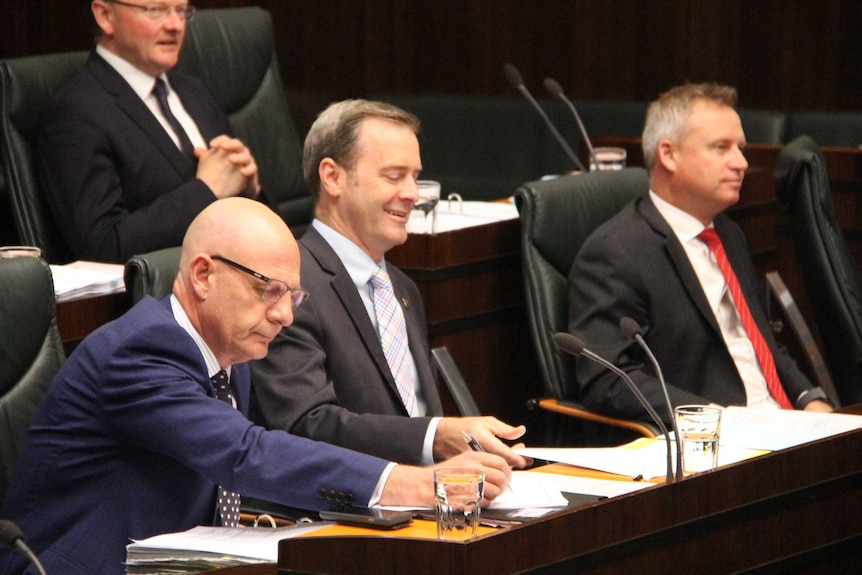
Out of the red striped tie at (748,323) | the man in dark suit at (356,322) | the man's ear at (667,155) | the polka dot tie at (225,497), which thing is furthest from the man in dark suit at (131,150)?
the polka dot tie at (225,497)

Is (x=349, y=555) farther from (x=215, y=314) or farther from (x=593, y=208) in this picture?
(x=593, y=208)

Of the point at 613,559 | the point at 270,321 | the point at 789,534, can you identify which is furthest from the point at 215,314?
the point at 789,534

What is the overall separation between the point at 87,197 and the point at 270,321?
61.7 inches

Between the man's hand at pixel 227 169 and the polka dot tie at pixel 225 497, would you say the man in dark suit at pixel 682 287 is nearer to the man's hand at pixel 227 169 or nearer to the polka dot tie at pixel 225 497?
the man's hand at pixel 227 169

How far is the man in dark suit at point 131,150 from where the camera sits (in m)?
3.70

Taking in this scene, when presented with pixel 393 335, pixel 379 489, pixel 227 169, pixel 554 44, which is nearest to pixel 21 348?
pixel 379 489

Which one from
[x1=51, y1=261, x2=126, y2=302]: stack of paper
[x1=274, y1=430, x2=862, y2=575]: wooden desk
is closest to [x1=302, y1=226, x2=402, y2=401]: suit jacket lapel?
[x1=51, y1=261, x2=126, y2=302]: stack of paper

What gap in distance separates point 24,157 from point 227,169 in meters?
0.54

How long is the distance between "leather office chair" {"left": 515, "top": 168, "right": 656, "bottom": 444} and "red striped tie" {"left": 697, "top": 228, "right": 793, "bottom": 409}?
0.29 metres

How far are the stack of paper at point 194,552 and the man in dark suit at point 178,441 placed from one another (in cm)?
10

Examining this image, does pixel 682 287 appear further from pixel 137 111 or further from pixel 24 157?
pixel 24 157

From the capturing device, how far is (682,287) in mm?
3582

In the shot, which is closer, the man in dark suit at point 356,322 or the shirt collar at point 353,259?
the man in dark suit at point 356,322

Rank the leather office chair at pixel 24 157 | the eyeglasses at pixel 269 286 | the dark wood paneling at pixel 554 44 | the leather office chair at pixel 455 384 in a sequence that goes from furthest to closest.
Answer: the dark wood paneling at pixel 554 44 < the leather office chair at pixel 24 157 < the leather office chair at pixel 455 384 < the eyeglasses at pixel 269 286
